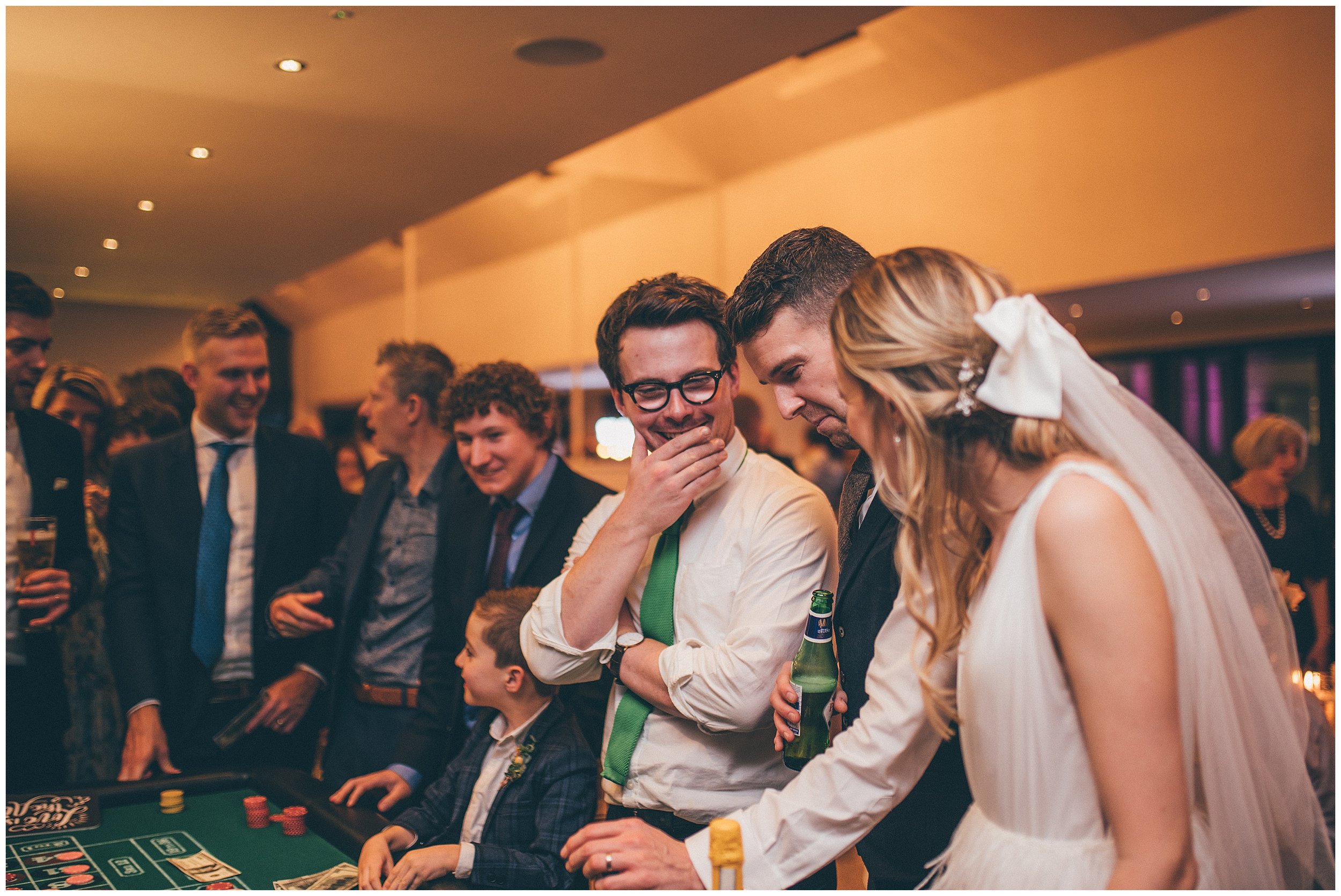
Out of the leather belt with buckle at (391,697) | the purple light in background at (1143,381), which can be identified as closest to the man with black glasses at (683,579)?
the leather belt with buckle at (391,697)

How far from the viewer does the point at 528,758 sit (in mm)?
2205

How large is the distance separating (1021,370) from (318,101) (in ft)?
11.7

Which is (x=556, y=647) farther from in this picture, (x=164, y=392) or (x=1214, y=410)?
(x=1214, y=410)

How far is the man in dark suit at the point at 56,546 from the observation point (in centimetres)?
284

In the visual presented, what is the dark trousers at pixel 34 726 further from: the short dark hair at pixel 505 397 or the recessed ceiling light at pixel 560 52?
the recessed ceiling light at pixel 560 52

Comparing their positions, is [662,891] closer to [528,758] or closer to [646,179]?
[528,758]

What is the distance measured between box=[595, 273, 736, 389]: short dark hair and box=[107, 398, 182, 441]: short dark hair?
3240mm

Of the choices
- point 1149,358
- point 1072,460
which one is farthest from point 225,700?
point 1149,358

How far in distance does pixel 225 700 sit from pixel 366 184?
2.96m

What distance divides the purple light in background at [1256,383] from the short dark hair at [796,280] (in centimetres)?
863

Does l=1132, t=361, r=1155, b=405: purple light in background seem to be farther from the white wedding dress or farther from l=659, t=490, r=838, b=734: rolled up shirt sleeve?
the white wedding dress

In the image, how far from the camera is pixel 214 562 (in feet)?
10.8

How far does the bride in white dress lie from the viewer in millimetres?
1098

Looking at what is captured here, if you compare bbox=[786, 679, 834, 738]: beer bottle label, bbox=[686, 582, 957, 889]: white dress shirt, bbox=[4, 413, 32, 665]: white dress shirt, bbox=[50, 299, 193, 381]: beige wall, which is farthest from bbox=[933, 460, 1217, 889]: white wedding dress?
bbox=[50, 299, 193, 381]: beige wall
